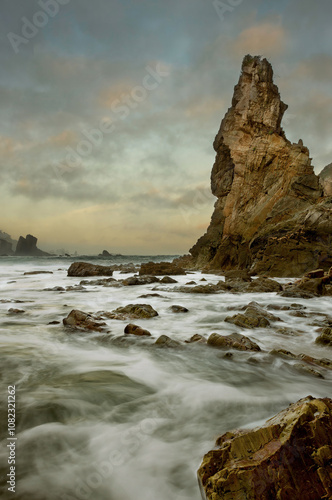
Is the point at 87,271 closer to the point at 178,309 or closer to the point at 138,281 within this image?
the point at 138,281

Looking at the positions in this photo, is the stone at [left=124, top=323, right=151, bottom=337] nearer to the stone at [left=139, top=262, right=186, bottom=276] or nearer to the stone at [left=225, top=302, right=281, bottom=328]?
the stone at [left=225, top=302, right=281, bottom=328]

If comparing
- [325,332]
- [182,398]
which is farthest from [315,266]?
[182,398]

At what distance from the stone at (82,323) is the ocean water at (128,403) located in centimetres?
28

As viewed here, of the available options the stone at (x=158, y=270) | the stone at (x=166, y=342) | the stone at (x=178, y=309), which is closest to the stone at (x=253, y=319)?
the stone at (x=178, y=309)

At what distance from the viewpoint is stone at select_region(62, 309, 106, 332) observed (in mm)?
Result: 5957

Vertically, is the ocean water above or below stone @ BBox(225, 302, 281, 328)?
below

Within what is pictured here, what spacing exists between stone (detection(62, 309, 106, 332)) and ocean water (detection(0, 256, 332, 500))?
0.90 ft

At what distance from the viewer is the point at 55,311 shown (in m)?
8.06

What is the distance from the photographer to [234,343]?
4715 millimetres

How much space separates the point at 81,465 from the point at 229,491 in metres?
1.23

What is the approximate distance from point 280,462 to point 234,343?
3.26 meters

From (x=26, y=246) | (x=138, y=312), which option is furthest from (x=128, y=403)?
(x=26, y=246)

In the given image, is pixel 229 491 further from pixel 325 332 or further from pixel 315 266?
pixel 315 266

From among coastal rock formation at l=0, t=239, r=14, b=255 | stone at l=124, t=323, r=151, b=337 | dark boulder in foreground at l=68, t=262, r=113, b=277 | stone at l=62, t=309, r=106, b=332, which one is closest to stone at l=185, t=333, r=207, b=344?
stone at l=124, t=323, r=151, b=337
